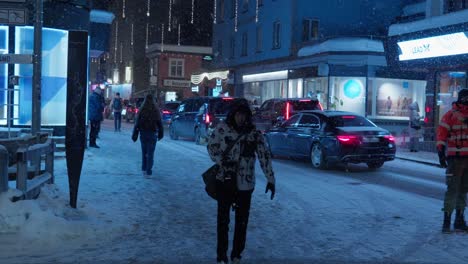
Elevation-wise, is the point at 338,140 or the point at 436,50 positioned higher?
the point at 436,50

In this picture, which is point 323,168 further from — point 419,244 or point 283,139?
point 419,244

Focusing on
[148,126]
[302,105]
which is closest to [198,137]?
[302,105]

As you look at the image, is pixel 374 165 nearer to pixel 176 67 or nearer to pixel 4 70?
pixel 4 70

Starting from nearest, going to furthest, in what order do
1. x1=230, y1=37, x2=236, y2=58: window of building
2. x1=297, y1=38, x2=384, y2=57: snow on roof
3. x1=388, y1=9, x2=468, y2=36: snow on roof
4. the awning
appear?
x1=388, y1=9, x2=468, y2=36: snow on roof, x1=297, y1=38, x2=384, y2=57: snow on roof, x1=230, y1=37, x2=236, y2=58: window of building, the awning

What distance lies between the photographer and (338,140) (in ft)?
49.2

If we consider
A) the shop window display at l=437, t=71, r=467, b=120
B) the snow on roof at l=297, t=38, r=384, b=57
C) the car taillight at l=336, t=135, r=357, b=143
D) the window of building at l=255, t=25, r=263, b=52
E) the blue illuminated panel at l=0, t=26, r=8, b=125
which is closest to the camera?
the car taillight at l=336, t=135, r=357, b=143

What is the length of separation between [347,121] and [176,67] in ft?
144

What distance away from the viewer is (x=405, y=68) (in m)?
26.3

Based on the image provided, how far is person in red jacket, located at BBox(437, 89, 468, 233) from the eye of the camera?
8.16 m

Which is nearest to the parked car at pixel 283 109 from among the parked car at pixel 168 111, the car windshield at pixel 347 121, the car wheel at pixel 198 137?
the car wheel at pixel 198 137

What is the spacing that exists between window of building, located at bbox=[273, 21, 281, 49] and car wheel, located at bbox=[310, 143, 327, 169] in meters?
21.7

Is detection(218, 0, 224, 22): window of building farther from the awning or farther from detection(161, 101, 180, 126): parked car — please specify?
detection(161, 101, 180, 126): parked car

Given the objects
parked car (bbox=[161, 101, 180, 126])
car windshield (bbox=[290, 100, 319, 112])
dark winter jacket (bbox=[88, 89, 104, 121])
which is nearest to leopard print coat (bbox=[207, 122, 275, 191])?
dark winter jacket (bbox=[88, 89, 104, 121])

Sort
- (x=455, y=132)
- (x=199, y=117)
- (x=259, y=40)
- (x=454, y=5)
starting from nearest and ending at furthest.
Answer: (x=455, y=132) < (x=199, y=117) < (x=454, y=5) < (x=259, y=40)
